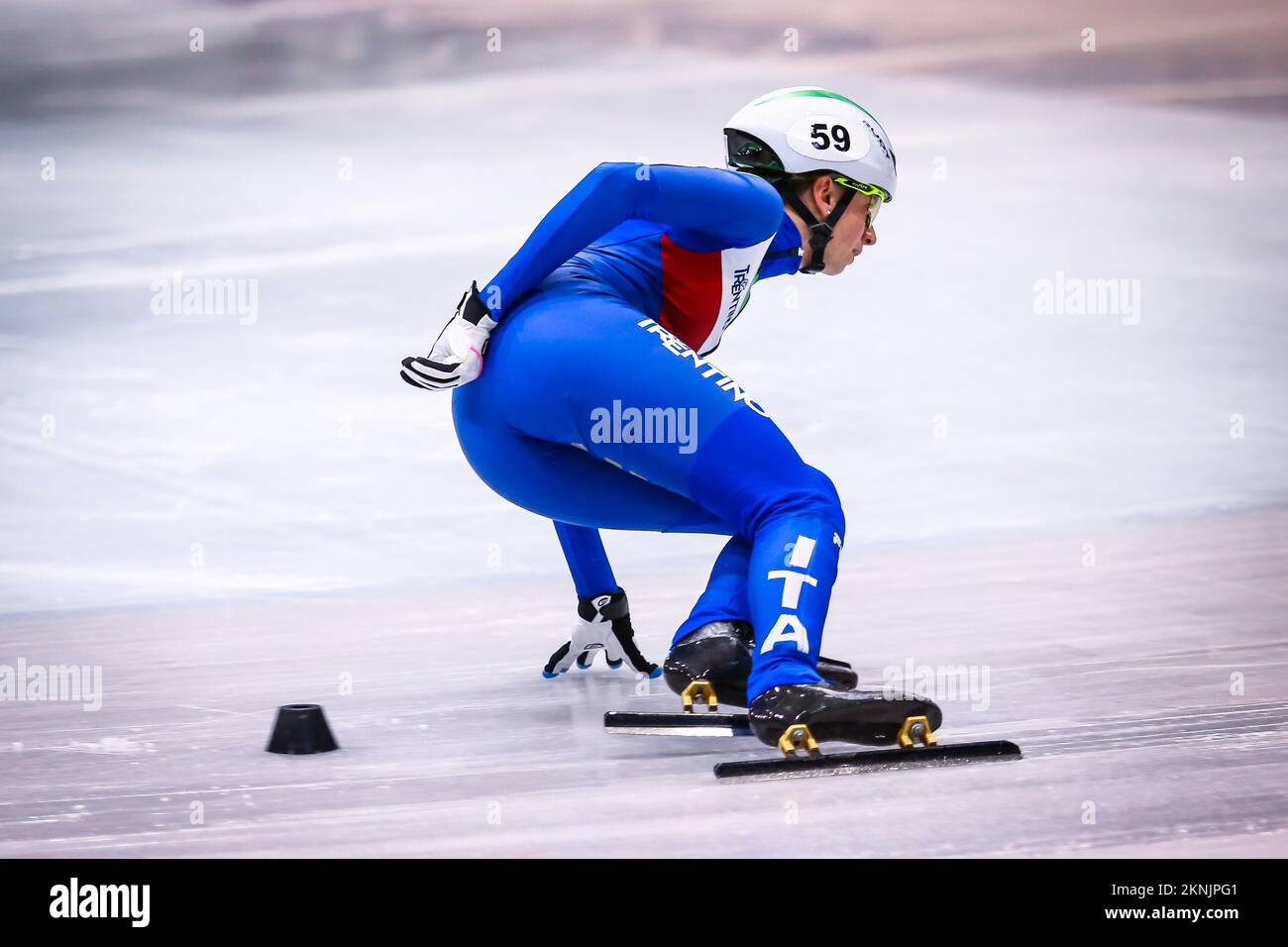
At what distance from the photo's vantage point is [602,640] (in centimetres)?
383

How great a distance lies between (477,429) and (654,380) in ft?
1.49

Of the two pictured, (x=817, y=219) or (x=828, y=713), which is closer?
(x=828, y=713)

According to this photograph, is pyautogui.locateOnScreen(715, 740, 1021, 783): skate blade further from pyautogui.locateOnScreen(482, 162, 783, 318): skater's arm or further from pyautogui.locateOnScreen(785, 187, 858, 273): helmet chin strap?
pyautogui.locateOnScreen(785, 187, 858, 273): helmet chin strap

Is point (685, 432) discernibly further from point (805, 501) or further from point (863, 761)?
point (863, 761)

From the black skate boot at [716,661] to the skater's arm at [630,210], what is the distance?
2.58 ft

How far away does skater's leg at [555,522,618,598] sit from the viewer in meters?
3.76

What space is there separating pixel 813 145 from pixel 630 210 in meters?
0.62

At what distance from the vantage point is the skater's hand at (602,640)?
12.4 feet

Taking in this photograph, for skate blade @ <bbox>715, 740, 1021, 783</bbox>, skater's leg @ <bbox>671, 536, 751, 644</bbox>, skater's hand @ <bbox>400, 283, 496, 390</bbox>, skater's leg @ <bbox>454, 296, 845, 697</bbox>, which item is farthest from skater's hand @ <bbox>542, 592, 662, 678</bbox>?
skate blade @ <bbox>715, 740, 1021, 783</bbox>

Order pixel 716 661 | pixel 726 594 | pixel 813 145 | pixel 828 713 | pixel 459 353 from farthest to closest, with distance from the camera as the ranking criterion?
pixel 813 145 < pixel 726 594 < pixel 716 661 < pixel 459 353 < pixel 828 713

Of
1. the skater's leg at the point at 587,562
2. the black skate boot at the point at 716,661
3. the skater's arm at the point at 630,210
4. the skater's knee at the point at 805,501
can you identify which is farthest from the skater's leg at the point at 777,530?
the skater's leg at the point at 587,562

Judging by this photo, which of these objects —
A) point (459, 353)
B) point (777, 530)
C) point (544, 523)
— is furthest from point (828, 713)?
point (544, 523)

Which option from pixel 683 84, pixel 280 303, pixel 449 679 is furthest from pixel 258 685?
pixel 683 84

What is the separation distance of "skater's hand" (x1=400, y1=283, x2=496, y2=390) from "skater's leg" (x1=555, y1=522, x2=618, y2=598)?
824 millimetres
